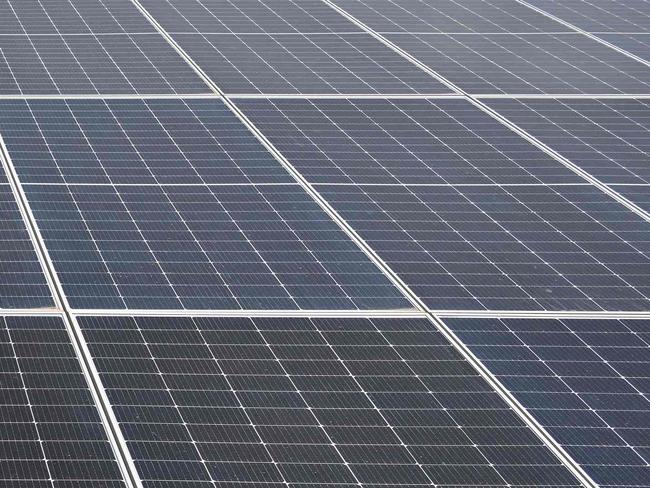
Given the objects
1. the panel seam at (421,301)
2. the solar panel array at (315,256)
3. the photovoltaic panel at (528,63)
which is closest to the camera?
the solar panel array at (315,256)

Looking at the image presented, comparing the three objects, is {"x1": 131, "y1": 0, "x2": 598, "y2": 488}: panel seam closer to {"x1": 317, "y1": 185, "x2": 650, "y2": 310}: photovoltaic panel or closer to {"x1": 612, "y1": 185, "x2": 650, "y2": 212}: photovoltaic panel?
{"x1": 317, "y1": 185, "x2": 650, "y2": 310}: photovoltaic panel

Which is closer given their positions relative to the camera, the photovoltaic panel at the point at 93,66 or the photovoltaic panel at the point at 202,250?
the photovoltaic panel at the point at 202,250

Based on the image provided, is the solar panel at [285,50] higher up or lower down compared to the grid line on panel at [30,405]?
lower down

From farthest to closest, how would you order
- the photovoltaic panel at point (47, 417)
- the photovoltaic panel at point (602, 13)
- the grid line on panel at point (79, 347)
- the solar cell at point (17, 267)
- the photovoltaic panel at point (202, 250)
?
the photovoltaic panel at point (602, 13), the photovoltaic panel at point (202, 250), the solar cell at point (17, 267), the grid line on panel at point (79, 347), the photovoltaic panel at point (47, 417)

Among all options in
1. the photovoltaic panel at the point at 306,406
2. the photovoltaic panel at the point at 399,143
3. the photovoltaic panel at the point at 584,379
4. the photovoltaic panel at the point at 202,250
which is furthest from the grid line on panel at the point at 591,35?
the photovoltaic panel at the point at 306,406

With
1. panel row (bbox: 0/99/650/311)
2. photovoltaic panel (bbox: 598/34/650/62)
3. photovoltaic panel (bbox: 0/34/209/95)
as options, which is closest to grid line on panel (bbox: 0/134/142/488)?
panel row (bbox: 0/99/650/311)

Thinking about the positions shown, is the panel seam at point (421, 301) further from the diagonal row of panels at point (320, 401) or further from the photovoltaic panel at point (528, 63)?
the photovoltaic panel at point (528, 63)

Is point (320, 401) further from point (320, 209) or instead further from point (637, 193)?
point (637, 193)
